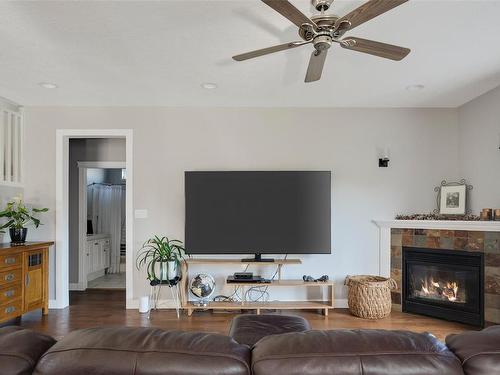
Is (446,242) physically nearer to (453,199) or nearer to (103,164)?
(453,199)

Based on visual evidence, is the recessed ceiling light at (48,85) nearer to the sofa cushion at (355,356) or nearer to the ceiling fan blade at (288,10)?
the ceiling fan blade at (288,10)

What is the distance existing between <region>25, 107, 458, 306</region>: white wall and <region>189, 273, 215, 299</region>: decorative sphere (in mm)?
223

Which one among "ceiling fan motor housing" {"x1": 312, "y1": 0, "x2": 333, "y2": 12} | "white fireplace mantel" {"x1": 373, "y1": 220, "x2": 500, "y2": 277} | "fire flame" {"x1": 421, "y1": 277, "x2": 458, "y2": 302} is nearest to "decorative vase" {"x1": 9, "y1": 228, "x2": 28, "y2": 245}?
"ceiling fan motor housing" {"x1": 312, "y1": 0, "x2": 333, "y2": 12}

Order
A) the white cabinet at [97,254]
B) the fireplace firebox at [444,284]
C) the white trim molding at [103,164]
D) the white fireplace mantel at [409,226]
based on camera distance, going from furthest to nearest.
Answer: the white cabinet at [97,254]
the white trim molding at [103,164]
the fireplace firebox at [444,284]
the white fireplace mantel at [409,226]

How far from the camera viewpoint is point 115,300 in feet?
15.9

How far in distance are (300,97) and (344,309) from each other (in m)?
2.64

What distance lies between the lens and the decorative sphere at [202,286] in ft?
13.7

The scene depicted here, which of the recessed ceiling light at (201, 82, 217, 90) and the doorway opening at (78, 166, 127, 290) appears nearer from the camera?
the recessed ceiling light at (201, 82, 217, 90)

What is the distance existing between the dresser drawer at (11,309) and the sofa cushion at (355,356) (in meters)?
3.64

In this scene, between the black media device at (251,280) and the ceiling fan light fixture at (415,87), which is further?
the black media device at (251,280)

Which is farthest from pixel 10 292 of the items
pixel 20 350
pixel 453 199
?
pixel 453 199

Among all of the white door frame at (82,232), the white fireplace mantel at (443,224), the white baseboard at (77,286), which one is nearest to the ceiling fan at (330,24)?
the white fireplace mantel at (443,224)

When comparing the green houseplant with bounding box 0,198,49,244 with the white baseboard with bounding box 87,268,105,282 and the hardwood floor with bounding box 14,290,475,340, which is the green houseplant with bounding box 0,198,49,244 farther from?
the white baseboard with bounding box 87,268,105,282

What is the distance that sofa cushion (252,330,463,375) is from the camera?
35.0 inches
